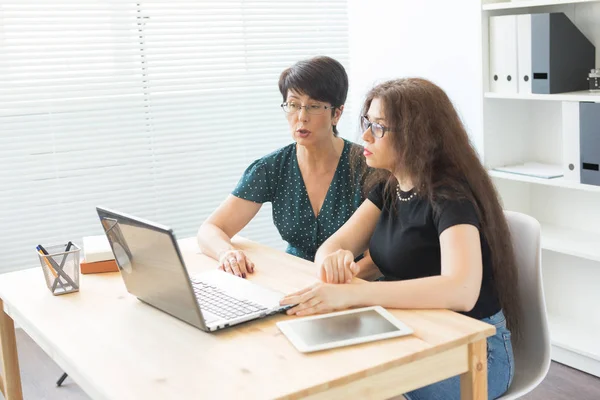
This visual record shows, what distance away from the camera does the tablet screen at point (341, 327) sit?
156 cm

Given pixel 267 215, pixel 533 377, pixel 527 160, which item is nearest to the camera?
pixel 533 377

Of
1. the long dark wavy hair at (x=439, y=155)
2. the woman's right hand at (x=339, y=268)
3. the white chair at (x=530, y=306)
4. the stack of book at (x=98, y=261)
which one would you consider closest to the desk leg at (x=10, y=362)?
the stack of book at (x=98, y=261)

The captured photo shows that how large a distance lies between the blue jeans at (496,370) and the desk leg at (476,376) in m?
0.15

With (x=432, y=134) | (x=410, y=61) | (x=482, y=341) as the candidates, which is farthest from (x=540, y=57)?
(x=482, y=341)

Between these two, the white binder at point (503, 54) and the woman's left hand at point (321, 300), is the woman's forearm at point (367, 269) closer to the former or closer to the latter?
the woman's left hand at point (321, 300)

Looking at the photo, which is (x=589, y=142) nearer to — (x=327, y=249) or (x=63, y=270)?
(x=327, y=249)

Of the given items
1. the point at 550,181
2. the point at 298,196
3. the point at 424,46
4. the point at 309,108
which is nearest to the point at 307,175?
the point at 298,196

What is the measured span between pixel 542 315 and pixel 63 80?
2627 mm

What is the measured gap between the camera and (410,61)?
12.9ft

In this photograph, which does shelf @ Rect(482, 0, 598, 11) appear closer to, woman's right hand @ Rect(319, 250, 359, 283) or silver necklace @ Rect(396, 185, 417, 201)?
silver necklace @ Rect(396, 185, 417, 201)

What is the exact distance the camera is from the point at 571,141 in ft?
9.70

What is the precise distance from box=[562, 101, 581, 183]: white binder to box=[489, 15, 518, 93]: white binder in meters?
0.29

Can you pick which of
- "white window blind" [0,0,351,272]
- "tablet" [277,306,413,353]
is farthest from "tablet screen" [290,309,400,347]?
"white window blind" [0,0,351,272]

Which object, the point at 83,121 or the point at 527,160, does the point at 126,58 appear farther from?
the point at 527,160
